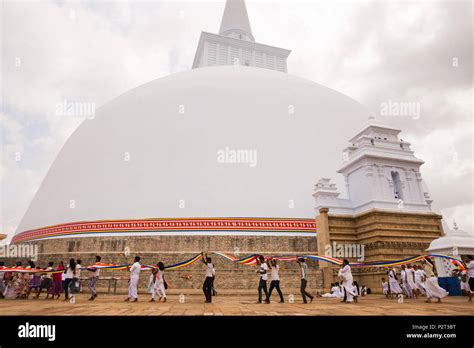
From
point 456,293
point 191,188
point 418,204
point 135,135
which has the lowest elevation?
point 456,293

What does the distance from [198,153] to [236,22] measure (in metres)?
27.6

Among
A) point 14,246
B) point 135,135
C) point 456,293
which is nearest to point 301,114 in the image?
point 135,135

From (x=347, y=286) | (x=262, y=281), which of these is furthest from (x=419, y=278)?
(x=262, y=281)

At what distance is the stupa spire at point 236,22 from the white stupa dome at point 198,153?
19727 millimetres

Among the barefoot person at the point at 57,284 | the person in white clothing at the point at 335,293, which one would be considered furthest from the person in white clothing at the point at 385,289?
the barefoot person at the point at 57,284

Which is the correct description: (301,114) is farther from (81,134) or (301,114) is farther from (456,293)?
(81,134)

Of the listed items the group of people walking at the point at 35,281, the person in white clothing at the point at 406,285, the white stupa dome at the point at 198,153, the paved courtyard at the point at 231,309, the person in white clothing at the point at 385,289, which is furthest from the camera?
the white stupa dome at the point at 198,153

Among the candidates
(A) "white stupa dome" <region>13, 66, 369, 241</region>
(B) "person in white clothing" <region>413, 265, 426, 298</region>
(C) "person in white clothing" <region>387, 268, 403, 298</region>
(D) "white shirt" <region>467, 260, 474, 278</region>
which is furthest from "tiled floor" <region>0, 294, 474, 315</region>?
(A) "white stupa dome" <region>13, 66, 369, 241</region>

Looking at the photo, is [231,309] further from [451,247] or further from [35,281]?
[35,281]

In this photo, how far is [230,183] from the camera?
46.1 ft

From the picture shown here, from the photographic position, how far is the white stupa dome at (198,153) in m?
13.8

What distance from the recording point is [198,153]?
584 inches

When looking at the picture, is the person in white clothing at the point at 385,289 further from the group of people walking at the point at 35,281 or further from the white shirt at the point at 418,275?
the group of people walking at the point at 35,281
